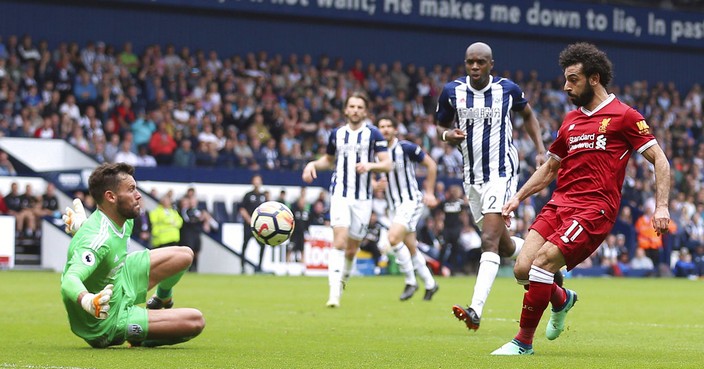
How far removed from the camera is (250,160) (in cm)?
2875

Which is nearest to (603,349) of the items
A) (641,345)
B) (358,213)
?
(641,345)

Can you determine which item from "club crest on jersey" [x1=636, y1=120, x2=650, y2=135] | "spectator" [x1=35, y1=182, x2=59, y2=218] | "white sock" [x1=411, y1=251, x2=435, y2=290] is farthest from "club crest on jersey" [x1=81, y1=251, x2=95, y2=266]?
"spectator" [x1=35, y1=182, x2=59, y2=218]

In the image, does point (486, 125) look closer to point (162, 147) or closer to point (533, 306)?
point (533, 306)

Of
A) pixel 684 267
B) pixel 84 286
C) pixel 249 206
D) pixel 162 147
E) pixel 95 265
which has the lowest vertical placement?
pixel 684 267

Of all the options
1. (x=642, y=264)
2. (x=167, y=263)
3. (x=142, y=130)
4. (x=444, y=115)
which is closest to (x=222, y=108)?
(x=142, y=130)

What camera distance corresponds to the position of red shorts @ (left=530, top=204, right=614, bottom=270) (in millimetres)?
8086

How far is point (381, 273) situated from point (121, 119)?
23.6 ft

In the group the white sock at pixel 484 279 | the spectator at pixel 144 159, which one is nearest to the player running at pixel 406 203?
the white sock at pixel 484 279

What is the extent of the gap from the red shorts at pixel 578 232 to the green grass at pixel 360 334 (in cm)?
73

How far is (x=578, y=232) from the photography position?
26.5ft

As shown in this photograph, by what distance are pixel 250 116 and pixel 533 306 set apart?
22.8m

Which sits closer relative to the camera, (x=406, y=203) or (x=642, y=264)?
(x=406, y=203)

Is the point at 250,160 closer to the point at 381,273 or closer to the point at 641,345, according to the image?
the point at 381,273

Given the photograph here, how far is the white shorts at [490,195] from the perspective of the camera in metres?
10.6
